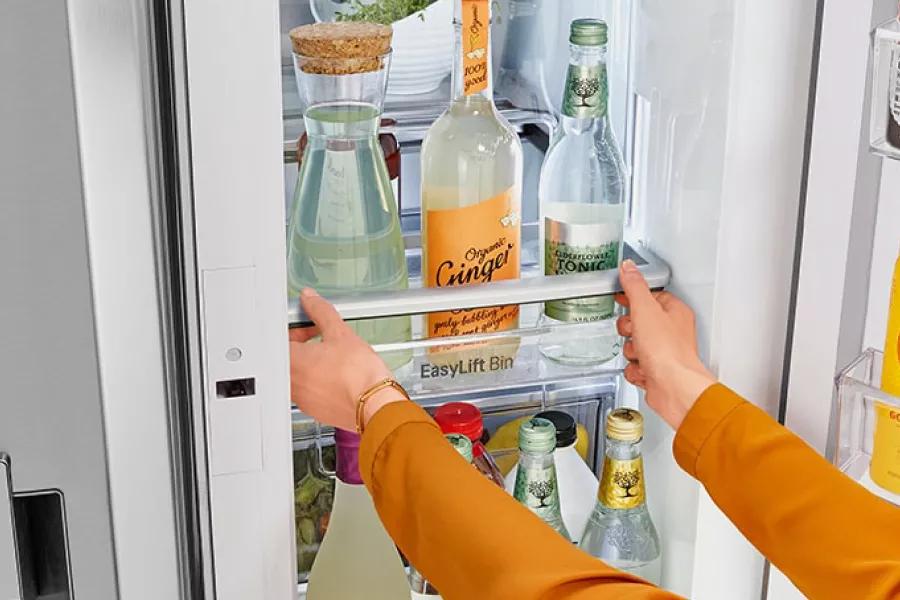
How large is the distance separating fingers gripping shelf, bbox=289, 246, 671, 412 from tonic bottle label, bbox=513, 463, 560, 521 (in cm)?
9

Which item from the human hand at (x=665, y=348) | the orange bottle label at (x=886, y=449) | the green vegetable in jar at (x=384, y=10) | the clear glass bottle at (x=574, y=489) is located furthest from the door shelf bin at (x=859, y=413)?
the green vegetable in jar at (x=384, y=10)

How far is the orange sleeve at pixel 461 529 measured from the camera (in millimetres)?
912

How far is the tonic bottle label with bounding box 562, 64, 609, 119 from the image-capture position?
1152 millimetres

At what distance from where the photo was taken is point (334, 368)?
3.47ft

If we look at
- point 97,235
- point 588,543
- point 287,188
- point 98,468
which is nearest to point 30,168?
point 97,235

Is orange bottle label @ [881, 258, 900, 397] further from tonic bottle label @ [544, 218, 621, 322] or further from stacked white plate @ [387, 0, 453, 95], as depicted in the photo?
stacked white plate @ [387, 0, 453, 95]

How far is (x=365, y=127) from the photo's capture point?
3.62 ft

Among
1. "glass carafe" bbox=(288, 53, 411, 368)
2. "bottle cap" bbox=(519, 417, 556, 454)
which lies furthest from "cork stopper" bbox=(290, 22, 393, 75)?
"bottle cap" bbox=(519, 417, 556, 454)

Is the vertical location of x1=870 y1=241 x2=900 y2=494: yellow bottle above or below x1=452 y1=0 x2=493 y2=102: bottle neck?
below

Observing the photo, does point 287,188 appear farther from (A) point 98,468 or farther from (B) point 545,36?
(A) point 98,468

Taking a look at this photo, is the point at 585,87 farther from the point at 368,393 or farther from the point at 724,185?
the point at 368,393

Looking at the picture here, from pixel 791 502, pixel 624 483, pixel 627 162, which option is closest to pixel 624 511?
pixel 624 483

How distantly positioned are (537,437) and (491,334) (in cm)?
11

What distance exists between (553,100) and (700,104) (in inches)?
9.5
